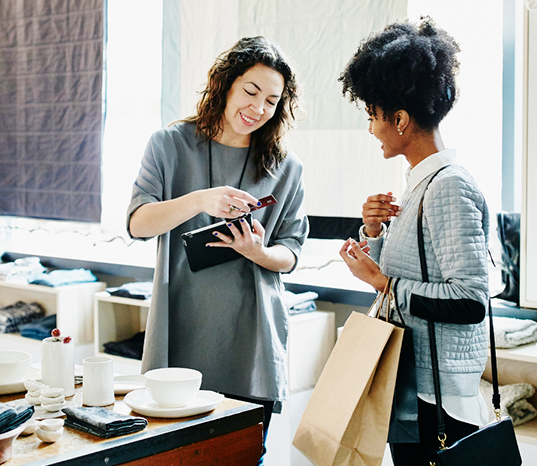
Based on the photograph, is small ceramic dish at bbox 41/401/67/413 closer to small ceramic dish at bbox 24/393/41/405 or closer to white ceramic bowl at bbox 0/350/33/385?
small ceramic dish at bbox 24/393/41/405

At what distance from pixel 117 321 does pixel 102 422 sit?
2.32 meters

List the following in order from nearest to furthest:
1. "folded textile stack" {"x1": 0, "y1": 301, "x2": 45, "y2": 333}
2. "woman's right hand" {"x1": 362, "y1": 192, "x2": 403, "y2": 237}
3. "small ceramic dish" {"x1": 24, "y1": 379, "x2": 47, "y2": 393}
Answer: "small ceramic dish" {"x1": 24, "y1": 379, "x2": 47, "y2": 393}, "woman's right hand" {"x1": 362, "y1": 192, "x2": 403, "y2": 237}, "folded textile stack" {"x1": 0, "y1": 301, "x2": 45, "y2": 333}

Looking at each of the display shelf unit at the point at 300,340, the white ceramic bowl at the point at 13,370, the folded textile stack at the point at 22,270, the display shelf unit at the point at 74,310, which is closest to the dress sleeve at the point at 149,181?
the white ceramic bowl at the point at 13,370

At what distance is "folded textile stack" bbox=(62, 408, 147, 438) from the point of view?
1.08 meters

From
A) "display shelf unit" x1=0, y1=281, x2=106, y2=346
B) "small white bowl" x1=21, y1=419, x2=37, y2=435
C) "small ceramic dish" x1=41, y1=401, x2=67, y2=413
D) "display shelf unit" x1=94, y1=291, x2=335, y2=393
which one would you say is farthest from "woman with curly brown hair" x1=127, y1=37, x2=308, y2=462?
"display shelf unit" x1=0, y1=281, x2=106, y2=346

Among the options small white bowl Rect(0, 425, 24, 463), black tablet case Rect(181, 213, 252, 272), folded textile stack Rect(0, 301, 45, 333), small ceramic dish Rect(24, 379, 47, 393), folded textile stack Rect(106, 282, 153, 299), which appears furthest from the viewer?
folded textile stack Rect(0, 301, 45, 333)

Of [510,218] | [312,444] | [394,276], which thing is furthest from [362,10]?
[312,444]

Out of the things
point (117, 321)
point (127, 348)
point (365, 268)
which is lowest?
point (127, 348)

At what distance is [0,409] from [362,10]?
7.05 ft

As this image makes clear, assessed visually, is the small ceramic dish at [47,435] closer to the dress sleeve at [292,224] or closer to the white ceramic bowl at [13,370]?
the white ceramic bowl at [13,370]

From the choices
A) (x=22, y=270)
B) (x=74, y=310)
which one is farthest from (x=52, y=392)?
(x=22, y=270)

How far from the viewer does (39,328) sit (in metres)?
3.44

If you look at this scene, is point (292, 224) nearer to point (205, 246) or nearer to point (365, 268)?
point (205, 246)

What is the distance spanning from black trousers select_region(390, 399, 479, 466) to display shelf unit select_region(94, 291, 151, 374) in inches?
77.0
